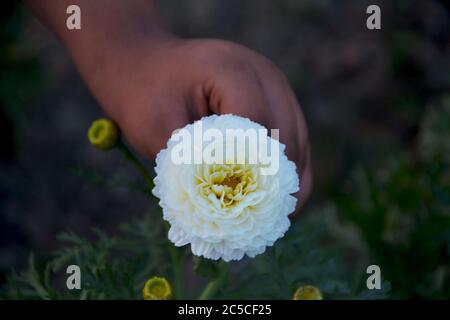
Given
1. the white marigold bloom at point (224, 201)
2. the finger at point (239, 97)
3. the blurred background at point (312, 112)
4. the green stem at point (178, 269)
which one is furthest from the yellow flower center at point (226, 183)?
the blurred background at point (312, 112)

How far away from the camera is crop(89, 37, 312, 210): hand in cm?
92

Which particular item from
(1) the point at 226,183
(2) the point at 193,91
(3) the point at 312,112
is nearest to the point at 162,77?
(2) the point at 193,91

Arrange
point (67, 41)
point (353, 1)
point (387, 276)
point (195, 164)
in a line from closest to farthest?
point (195, 164), point (67, 41), point (387, 276), point (353, 1)

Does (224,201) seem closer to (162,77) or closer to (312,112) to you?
(162,77)

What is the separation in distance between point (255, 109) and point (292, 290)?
0.31 meters

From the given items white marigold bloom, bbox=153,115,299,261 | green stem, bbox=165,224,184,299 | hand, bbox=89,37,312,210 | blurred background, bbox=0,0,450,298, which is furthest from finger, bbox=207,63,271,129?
blurred background, bbox=0,0,450,298

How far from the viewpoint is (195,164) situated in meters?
0.74

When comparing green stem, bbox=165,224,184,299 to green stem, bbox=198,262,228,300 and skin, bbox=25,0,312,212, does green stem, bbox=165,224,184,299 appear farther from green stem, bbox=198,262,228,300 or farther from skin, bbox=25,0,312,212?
skin, bbox=25,0,312,212

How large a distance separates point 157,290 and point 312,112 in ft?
5.50

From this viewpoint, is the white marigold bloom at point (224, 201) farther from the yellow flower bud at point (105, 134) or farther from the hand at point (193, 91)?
the yellow flower bud at point (105, 134)

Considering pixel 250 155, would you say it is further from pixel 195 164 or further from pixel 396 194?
pixel 396 194

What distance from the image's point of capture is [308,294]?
38.3 inches

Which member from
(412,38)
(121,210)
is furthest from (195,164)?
(412,38)
